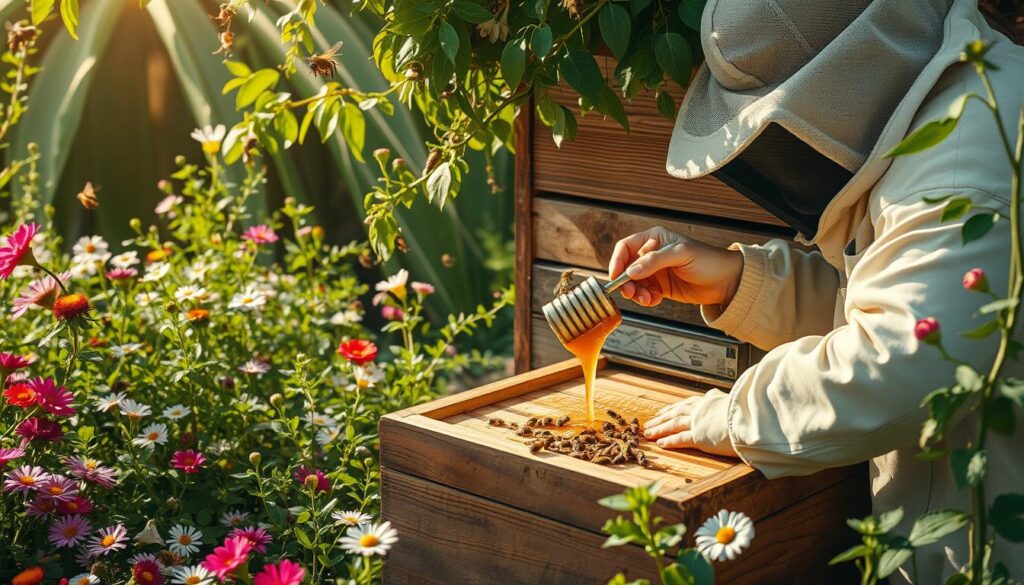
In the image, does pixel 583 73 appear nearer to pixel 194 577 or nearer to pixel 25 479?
pixel 194 577

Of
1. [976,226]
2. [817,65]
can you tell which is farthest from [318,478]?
[976,226]

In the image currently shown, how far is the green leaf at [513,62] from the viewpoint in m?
1.58

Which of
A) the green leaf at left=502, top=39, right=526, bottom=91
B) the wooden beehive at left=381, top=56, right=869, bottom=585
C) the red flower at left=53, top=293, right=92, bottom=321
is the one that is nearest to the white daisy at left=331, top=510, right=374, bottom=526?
the wooden beehive at left=381, top=56, right=869, bottom=585

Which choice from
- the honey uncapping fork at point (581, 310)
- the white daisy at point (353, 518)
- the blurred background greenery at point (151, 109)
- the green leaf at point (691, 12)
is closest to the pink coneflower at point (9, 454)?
the white daisy at point (353, 518)

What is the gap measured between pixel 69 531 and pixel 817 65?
1153 mm

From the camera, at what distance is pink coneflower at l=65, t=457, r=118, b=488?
1.70m

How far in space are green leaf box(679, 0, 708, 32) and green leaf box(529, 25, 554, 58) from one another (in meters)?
0.18

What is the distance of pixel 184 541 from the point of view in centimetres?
169

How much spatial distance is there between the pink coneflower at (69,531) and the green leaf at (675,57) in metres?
1.00

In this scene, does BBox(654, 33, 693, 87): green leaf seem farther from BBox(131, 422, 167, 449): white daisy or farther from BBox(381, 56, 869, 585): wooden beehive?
BBox(131, 422, 167, 449): white daisy

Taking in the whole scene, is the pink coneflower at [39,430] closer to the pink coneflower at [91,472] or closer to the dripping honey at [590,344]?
the pink coneflower at [91,472]

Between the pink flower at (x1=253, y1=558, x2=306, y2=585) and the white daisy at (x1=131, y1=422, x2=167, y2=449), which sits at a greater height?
the pink flower at (x1=253, y1=558, x2=306, y2=585)

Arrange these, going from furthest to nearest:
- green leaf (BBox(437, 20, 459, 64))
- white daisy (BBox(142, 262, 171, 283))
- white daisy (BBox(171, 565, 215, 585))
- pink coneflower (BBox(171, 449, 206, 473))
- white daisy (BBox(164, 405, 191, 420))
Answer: white daisy (BBox(142, 262, 171, 283)), white daisy (BBox(164, 405, 191, 420)), pink coneflower (BBox(171, 449, 206, 473)), green leaf (BBox(437, 20, 459, 64)), white daisy (BBox(171, 565, 215, 585))

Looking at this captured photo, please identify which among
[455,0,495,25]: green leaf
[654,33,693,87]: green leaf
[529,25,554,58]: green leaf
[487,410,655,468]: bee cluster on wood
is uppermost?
[455,0,495,25]: green leaf
